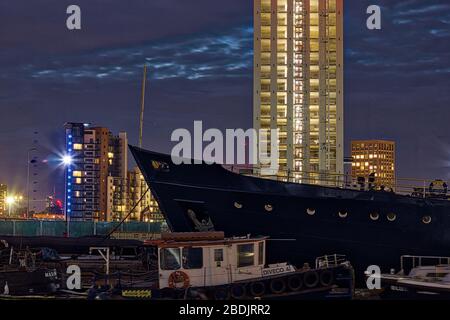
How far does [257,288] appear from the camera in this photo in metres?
27.6

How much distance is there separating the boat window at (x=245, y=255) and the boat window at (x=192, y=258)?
147 cm

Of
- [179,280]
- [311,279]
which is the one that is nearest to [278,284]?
[311,279]

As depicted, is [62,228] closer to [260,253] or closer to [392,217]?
[392,217]

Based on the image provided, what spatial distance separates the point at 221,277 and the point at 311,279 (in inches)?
127

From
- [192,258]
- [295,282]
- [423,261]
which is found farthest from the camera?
[423,261]

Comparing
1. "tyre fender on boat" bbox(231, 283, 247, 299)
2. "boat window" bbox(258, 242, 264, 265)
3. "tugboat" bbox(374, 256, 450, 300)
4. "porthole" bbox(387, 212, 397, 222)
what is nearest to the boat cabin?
"tyre fender on boat" bbox(231, 283, 247, 299)

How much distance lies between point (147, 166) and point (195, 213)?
298 centimetres

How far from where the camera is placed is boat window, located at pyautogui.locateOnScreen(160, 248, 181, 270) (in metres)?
27.7

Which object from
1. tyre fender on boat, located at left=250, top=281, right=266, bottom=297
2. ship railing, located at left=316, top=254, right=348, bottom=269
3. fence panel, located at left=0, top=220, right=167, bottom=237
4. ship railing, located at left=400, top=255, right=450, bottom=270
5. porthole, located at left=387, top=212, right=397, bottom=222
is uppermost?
porthole, located at left=387, top=212, right=397, bottom=222

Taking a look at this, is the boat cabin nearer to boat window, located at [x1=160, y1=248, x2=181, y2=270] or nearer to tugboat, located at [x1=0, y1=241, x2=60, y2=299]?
boat window, located at [x1=160, y1=248, x2=181, y2=270]

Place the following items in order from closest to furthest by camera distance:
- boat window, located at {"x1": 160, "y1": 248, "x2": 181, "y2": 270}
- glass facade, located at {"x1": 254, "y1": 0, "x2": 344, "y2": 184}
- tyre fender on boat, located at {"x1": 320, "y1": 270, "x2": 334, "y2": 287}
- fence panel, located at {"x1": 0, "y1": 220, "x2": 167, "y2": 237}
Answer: tyre fender on boat, located at {"x1": 320, "y1": 270, "x2": 334, "y2": 287}
boat window, located at {"x1": 160, "y1": 248, "x2": 181, "y2": 270}
fence panel, located at {"x1": 0, "y1": 220, "x2": 167, "y2": 237}
glass facade, located at {"x1": 254, "y1": 0, "x2": 344, "y2": 184}

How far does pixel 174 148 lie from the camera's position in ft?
111

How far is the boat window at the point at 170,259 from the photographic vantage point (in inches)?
1089
